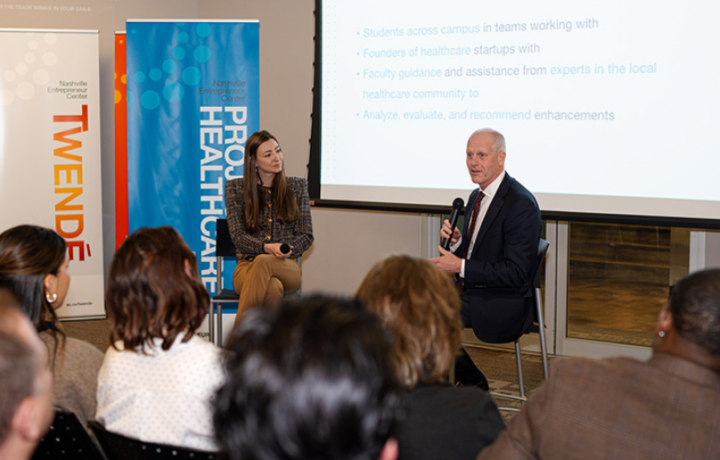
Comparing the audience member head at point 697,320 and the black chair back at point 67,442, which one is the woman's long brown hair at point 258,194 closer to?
the black chair back at point 67,442

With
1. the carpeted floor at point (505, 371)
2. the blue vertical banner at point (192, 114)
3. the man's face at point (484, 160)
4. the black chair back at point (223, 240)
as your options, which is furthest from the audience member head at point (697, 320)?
the blue vertical banner at point (192, 114)

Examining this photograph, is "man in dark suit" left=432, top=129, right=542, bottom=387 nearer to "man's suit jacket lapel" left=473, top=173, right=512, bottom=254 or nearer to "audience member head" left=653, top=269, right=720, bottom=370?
"man's suit jacket lapel" left=473, top=173, right=512, bottom=254

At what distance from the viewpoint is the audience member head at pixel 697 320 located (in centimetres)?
124

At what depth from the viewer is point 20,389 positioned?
818mm

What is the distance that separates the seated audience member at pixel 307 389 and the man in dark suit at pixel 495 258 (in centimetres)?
252

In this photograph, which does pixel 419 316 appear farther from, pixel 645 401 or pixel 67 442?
→ pixel 67 442

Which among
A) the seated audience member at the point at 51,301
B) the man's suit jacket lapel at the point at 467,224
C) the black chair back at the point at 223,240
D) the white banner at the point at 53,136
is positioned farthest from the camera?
the white banner at the point at 53,136

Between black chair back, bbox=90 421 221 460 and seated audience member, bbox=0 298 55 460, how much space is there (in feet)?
1.58

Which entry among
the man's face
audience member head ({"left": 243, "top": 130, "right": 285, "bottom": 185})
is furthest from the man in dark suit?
audience member head ({"left": 243, "top": 130, "right": 285, "bottom": 185})

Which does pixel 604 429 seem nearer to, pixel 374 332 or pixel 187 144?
pixel 374 332

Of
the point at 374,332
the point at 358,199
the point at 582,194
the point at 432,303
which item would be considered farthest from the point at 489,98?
the point at 374,332

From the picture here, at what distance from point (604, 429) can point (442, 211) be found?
2.74m

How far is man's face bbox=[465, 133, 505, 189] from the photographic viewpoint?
327 cm

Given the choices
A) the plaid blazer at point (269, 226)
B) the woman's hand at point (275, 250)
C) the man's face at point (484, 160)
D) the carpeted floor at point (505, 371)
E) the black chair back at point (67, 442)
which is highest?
the man's face at point (484, 160)
